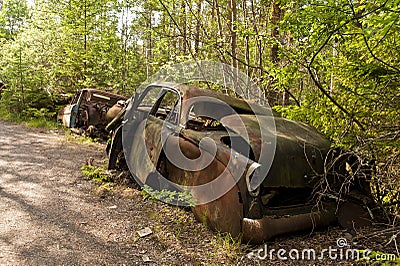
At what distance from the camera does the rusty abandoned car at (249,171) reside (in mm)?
3281

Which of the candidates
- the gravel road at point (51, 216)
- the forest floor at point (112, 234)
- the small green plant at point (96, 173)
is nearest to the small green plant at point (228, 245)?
the forest floor at point (112, 234)

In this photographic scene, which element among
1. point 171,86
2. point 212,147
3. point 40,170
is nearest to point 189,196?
point 212,147

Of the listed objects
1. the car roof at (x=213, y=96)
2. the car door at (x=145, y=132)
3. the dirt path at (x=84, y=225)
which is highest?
the car roof at (x=213, y=96)

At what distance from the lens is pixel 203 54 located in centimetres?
955

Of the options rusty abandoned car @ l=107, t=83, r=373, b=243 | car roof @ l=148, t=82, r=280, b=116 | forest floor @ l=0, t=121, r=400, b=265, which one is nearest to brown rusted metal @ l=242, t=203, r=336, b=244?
rusty abandoned car @ l=107, t=83, r=373, b=243

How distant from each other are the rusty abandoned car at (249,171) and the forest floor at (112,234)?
19cm

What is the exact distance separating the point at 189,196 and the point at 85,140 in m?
5.71

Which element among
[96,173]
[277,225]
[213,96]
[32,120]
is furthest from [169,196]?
[32,120]

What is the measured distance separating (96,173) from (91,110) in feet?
12.0

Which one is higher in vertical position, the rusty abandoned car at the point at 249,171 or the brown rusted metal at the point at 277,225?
the rusty abandoned car at the point at 249,171

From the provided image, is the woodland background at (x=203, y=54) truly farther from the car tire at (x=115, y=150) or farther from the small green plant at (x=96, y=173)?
the small green plant at (x=96, y=173)

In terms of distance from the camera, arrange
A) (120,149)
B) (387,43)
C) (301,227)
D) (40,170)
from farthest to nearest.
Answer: (40,170), (120,149), (387,43), (301,227)

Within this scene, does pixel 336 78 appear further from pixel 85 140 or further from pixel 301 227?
pixel 85 140

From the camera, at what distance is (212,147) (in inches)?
138
